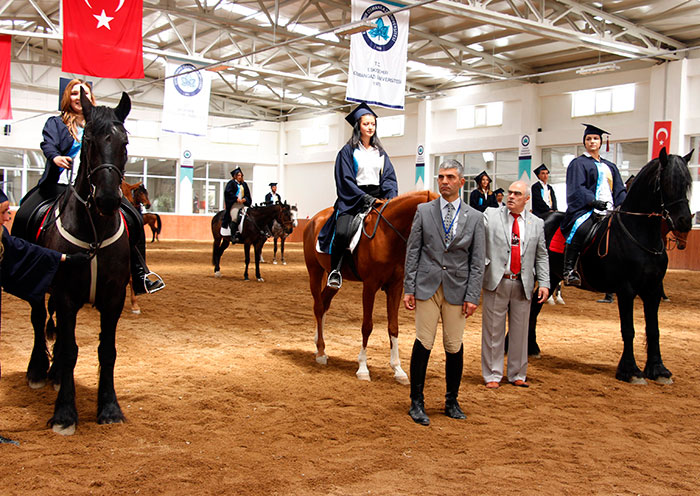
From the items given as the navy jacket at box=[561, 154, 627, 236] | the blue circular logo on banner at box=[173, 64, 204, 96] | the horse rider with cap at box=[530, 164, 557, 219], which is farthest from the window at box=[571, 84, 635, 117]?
the navy jacket at box=[561, 154, 627, 236]

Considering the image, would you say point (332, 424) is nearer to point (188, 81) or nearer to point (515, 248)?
point (515, 248)

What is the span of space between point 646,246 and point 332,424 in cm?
357

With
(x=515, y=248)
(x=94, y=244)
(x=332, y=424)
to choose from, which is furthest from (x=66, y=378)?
(x=515, y=248)

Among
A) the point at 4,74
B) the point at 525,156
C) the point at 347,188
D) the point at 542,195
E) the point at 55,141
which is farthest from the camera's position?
the point at 525,156

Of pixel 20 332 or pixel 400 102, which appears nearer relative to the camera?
pixel 20 332

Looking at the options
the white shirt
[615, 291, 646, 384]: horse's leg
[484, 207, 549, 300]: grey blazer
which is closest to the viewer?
[484, 207, 549, 300]: grey blazer

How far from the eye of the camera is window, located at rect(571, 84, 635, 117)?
2115cm

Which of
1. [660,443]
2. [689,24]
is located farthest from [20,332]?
[689,24]

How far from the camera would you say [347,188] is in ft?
20.3

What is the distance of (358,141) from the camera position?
6270 millimetres

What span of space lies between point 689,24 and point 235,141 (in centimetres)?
2302

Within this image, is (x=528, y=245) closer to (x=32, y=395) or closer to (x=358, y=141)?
(x=358, y=141)

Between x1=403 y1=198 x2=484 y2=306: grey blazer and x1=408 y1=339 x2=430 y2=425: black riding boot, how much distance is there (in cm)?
42

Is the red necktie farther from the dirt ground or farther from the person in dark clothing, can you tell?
the person in dark clothing
